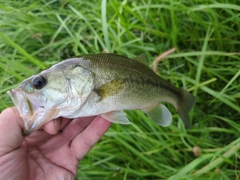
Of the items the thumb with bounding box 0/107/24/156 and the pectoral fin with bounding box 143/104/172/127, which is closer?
the thumb with bounding box 0/107/24/156

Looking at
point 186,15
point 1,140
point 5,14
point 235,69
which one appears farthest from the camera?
point 5,14

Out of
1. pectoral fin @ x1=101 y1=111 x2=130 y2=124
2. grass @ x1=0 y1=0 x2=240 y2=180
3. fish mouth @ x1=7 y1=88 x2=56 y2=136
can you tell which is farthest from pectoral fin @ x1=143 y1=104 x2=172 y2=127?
fish mouth @ x1=7 y1=88 x2=56 y2=136

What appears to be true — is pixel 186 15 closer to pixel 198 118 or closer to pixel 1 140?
pixel 198 118

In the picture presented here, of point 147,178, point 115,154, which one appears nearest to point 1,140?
point 115,154

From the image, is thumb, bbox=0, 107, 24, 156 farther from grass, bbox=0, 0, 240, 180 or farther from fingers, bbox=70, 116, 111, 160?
grass, bbox=0, 0, 240, 180

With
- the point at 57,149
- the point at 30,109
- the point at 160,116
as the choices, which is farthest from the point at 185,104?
the point at 30,109

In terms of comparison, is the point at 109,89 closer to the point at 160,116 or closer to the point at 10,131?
the point at 160,116
